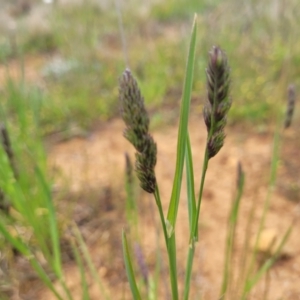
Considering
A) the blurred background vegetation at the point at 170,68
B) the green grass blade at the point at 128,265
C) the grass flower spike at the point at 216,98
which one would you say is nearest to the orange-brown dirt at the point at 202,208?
the blurred background vegetation at the point at 170,68

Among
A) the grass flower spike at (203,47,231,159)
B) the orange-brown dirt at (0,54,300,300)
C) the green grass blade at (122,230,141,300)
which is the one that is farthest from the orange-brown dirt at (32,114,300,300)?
the grass flower spike at (203,47,231,159)

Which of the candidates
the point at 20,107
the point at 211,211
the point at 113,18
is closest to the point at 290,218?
the point at 211,211

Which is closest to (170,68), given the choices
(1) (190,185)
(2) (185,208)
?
(2) (185,208)

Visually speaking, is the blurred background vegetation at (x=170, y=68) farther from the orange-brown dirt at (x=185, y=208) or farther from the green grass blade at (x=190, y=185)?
the green grass blade at (x=190, y=185)

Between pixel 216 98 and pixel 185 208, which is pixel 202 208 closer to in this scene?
pixel 185 208

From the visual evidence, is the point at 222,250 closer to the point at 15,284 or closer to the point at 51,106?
the point at 15,284

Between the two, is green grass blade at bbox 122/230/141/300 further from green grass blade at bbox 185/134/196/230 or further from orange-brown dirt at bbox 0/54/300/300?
orange-brown dirt at bbox 0/54/300/300
